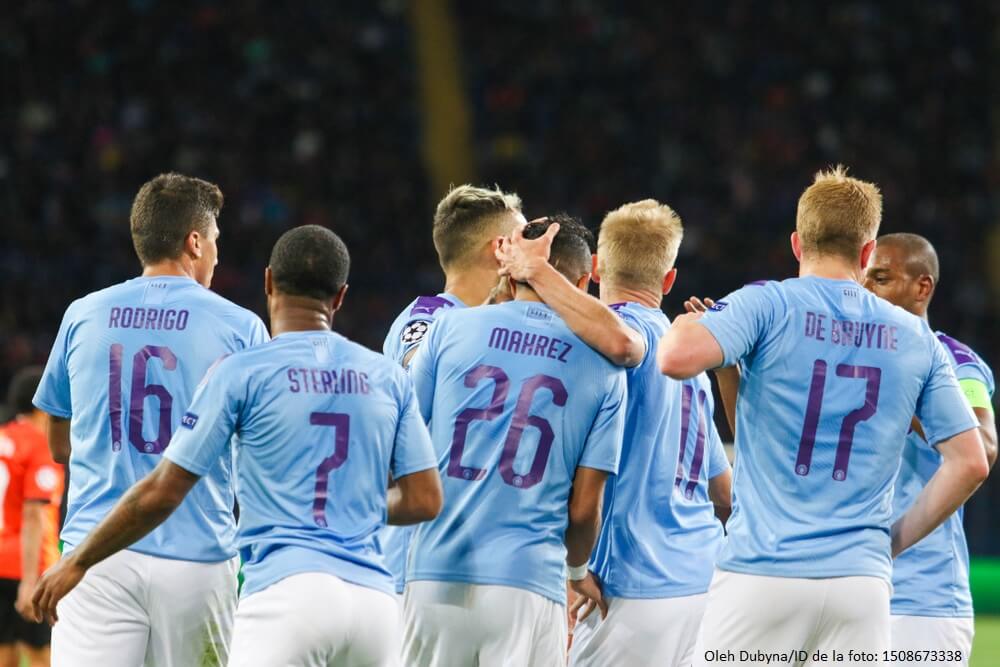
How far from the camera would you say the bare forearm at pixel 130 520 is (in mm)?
4055

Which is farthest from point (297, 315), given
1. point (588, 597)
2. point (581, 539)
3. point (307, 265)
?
point (588, 597)

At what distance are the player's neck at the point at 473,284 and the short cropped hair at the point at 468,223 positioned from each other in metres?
0.05

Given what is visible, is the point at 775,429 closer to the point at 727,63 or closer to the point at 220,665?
the point at 220,665

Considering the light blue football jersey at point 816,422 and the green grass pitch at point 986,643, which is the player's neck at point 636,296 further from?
the green grass pitch at point 986,643

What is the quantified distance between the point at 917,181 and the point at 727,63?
12.0 feet

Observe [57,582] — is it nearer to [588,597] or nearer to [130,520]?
[130,520]

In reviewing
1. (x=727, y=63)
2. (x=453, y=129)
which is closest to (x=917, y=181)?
(x=727, y=63)

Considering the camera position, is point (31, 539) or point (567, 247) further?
point (31, 539)

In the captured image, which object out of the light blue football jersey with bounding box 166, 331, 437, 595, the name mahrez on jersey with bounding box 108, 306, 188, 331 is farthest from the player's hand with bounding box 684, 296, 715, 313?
the name mahrez on jersey with bounding box 108, 306, 188, 331

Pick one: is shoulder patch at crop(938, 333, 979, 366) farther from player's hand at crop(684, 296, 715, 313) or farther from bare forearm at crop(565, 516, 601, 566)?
bare forearm at crop(565, 516, 601, 566)

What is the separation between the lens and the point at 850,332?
4508 millimetres

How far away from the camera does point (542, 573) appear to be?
456cm

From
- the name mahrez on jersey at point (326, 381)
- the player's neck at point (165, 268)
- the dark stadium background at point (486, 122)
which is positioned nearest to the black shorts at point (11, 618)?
the player's neck at point (165, 268)

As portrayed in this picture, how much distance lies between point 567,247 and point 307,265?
1.03 meters
